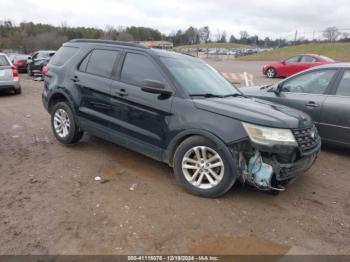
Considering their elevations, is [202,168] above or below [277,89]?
below

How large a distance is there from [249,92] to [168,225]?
4.38 metres

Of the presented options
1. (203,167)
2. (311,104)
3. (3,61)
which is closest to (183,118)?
(203,167)

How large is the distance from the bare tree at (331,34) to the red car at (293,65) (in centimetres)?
4085

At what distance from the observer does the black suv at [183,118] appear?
160 inches

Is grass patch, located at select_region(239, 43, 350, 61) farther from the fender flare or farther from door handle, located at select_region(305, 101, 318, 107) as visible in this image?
the fender flare

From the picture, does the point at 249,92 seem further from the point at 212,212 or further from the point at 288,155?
the point at 212,212

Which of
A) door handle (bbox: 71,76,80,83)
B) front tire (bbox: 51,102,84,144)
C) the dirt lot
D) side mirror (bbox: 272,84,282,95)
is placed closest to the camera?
the dirt lot

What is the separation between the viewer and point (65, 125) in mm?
6074

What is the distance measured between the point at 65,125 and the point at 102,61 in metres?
1.33

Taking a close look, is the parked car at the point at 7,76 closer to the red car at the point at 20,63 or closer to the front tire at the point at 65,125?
the front tire at the point at 65,125

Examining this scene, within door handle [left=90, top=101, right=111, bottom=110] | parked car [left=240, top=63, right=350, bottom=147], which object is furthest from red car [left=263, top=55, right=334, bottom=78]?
door handle [left=90, top=101, right=111, bottom=110]

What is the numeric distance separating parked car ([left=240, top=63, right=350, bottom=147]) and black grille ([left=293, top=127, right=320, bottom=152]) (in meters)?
1.57

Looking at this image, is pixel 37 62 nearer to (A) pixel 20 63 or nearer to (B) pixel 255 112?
(A) pixel 20 63

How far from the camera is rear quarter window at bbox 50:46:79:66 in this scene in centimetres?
612
